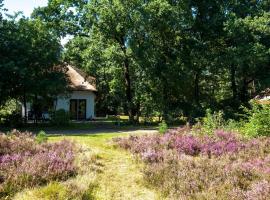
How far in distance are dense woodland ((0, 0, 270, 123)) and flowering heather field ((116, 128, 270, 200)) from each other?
2005 centimetres

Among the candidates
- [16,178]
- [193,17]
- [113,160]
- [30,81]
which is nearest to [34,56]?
[30,81]

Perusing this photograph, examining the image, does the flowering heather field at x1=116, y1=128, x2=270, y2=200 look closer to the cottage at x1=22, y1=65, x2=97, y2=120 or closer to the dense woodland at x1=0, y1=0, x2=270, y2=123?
the dense woodland at x1=0, y1=0, x2=270, y2=123

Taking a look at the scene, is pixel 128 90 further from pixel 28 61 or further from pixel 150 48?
pixel 28 61

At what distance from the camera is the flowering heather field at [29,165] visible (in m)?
8.43

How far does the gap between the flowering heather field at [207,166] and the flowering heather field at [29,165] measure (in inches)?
74.5

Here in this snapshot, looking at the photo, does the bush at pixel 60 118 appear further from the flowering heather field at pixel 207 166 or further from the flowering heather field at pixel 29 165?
the flowering heather field at pixel 29 165

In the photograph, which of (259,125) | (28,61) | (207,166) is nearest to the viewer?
(207,166)

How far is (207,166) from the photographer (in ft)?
31.4

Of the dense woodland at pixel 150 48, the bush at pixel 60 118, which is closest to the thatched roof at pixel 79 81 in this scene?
the dense woodland at pixel 150 48

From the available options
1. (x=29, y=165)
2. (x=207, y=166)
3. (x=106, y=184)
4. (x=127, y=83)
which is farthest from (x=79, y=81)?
(x=106, y=184)

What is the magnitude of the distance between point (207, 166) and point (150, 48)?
26.3m

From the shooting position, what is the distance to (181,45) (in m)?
37.7

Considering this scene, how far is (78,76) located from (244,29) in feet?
67.0

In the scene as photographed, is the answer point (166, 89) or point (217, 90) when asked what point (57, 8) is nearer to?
point (166, 89)
